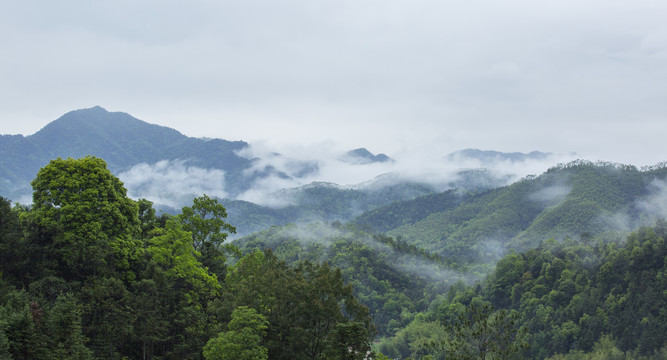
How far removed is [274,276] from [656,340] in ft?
184

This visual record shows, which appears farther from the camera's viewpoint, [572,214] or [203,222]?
[572,214]

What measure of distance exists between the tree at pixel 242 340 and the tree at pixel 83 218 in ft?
25.6

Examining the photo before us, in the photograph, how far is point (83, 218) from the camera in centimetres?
2953

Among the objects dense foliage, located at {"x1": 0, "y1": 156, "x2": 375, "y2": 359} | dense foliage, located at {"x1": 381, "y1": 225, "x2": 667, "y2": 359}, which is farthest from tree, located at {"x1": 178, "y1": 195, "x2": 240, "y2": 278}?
dense foliage, located at {"x1": 381, "y1": 225, "x2": 667, "y2": 359}

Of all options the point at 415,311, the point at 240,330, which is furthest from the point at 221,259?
the point at 415,311

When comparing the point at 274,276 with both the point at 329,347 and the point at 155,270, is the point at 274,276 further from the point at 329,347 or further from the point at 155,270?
the point at 155,270

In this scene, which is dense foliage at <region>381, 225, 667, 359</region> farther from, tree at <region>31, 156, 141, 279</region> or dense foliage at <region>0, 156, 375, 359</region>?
tree at <region>31, 156, 141, 279</region>

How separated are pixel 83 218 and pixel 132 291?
14.8 feet

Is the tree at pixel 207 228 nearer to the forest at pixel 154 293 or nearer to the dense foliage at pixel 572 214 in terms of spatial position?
the forest at pixel 154 293

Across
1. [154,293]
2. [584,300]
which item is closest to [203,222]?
[154,293]

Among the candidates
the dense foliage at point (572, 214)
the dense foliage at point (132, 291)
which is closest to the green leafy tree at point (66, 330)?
the dense foliage at point (132, 291)

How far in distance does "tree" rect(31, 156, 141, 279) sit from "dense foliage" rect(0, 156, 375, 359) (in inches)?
2.2

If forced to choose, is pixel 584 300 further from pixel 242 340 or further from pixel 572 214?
pixel 572 214

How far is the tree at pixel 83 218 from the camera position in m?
28.8
